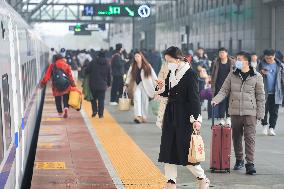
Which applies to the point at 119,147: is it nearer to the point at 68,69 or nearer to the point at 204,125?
the point at 204,125

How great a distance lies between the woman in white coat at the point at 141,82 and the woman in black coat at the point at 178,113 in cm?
872

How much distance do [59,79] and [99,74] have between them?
1146 mm

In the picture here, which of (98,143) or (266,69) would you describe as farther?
(266,69)

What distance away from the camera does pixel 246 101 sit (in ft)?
34.3

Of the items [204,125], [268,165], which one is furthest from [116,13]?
[268,165]

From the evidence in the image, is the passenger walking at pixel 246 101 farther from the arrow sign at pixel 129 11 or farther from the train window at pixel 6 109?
the arrow sign at pixel 129 11

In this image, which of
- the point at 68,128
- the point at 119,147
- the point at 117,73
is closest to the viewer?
the point at 119,147

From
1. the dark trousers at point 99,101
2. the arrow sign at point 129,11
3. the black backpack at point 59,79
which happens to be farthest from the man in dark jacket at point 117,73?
the arrow sign at point 129,11

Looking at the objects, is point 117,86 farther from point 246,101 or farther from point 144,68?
point 246,101

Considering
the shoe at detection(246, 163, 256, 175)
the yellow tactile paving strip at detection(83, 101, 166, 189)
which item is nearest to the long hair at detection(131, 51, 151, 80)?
the yellow tactile paving strip at detection(83, 101, 166, 189)

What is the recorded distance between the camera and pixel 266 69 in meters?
14.8

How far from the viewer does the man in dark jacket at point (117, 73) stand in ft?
78.1

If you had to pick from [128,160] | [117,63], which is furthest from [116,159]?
[117,63]

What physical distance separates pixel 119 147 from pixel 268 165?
2.91 m
